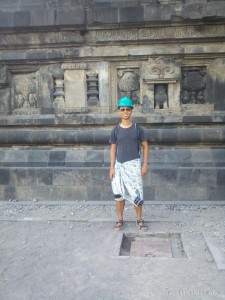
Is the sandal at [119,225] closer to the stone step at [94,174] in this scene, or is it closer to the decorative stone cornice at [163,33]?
the stone step at [94,174]

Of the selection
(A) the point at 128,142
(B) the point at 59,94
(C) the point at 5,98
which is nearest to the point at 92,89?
(B) the point at 59,94

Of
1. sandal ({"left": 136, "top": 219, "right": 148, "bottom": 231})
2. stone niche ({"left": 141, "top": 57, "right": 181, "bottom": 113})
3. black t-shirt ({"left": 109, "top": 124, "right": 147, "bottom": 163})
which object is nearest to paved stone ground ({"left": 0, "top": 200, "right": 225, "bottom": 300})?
sandal ({"left": 136, "top": 219, "right": 148, "bottom": 231})

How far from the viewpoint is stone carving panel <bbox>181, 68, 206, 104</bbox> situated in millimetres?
7085

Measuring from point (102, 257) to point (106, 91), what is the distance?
3.91 metres

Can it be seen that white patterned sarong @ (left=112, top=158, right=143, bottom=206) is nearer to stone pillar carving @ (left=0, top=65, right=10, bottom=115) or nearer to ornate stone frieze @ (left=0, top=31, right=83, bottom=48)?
ornate stone frieze @ (left=0, top=31, right=83, bottom=48)

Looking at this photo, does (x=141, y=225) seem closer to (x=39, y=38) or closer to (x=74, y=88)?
(x=74, y=88)

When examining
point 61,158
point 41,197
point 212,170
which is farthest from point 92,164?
point 212,170

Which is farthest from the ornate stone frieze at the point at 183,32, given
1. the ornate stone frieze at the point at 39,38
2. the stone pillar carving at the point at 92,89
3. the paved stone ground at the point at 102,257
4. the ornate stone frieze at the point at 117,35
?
the paved stone ground at the point at 102,257

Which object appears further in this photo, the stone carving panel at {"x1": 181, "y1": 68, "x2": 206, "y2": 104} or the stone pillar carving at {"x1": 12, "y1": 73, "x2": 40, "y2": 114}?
the stone pillar carving at {"x1": 12, "y1": 73, "x2": 40, "y2": 114}

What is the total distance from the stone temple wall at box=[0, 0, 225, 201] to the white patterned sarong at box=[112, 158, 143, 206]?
161 centimetres

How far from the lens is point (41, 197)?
23.3 feet

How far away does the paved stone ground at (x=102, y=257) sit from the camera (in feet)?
11.4

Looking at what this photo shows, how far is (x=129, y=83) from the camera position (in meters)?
7.19

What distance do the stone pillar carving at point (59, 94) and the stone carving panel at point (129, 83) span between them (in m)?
1.24
